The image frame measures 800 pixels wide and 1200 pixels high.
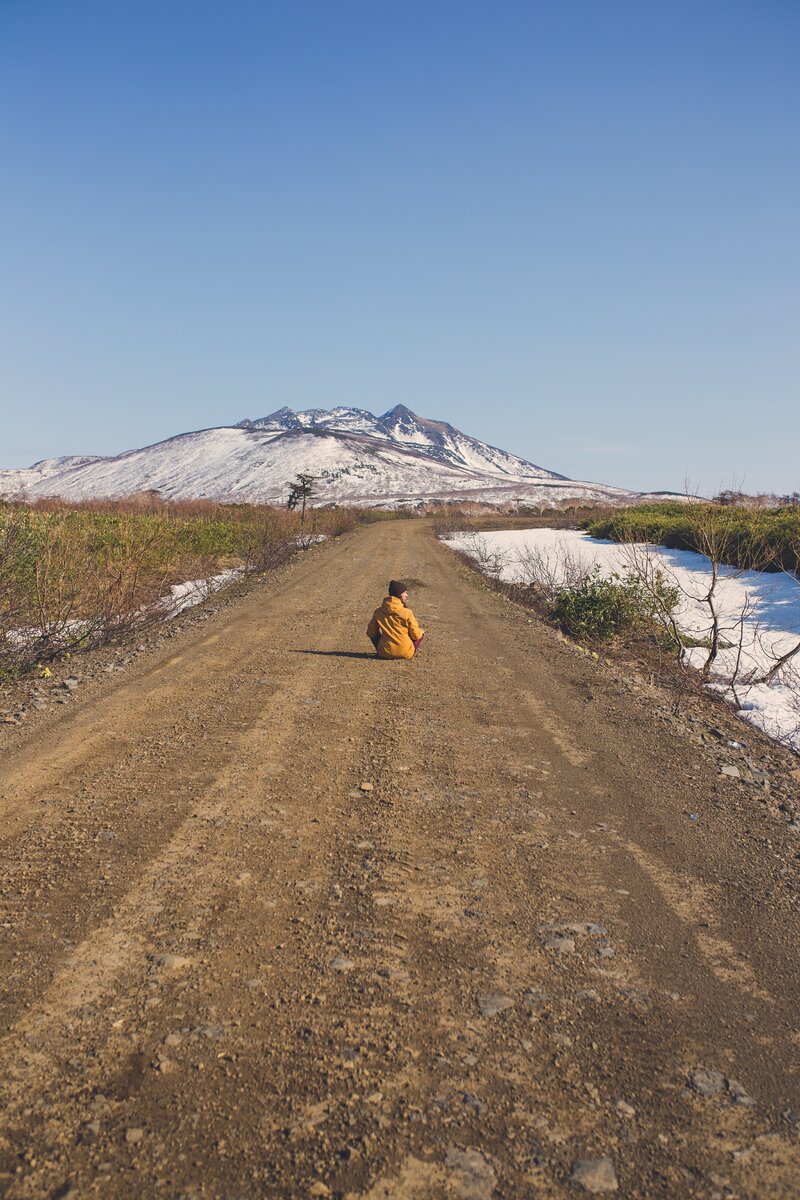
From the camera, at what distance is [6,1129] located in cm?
246

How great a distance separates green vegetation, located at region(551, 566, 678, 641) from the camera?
14.6 meters

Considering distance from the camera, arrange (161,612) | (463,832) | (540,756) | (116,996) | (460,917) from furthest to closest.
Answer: (161,612)
(540,756)
(463,832)
(460,917)
(116,996)

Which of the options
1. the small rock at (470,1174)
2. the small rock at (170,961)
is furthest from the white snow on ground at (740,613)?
the small rock at (170,961)

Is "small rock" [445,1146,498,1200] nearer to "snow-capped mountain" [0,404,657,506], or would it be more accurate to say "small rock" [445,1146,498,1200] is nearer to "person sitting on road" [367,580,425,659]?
"person sitting on road" [367,580,425,659]

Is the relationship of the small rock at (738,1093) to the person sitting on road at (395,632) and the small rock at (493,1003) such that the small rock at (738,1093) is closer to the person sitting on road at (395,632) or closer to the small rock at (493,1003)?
the small rock at (493,1003)

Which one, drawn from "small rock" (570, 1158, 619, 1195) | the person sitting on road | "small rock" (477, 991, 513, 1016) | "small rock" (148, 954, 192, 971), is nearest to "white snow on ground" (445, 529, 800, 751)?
the person sitting on road

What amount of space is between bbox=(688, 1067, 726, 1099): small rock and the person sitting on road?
741cm

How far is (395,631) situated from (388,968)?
680cm

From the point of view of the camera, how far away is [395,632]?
10047mm

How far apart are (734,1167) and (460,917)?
1.63 m

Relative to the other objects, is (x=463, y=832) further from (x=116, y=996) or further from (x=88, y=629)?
(x=88, y=629)

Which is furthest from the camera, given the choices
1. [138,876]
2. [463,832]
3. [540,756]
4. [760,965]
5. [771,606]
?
[771,606]

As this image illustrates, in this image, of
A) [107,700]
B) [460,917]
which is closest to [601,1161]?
[460,917]

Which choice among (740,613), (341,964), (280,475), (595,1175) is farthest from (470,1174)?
(280,475)
